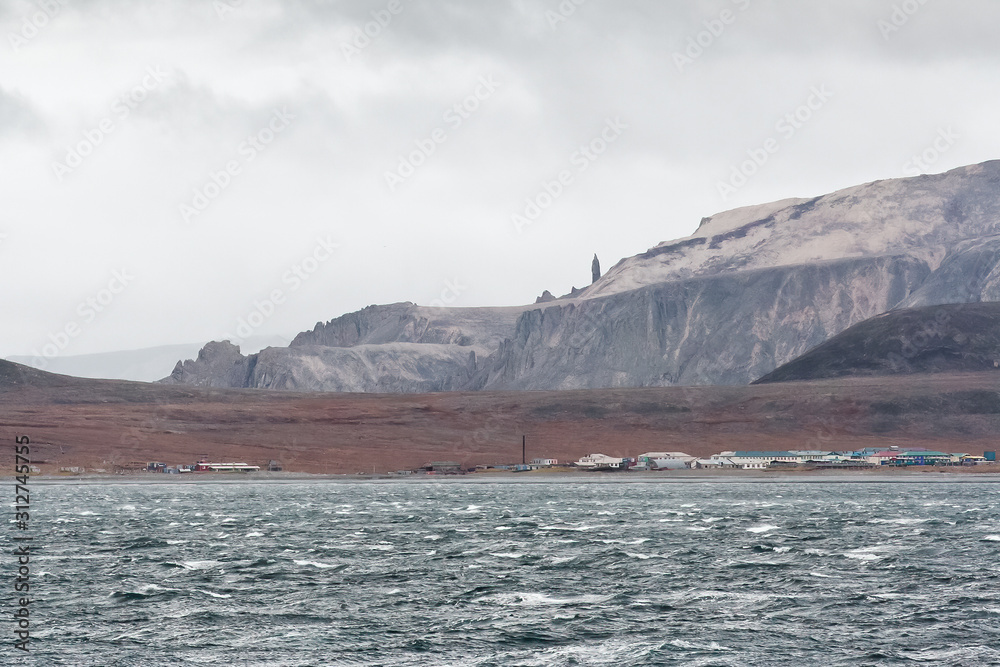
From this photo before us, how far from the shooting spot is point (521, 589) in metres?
54.7

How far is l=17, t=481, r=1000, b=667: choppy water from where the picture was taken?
134 ft

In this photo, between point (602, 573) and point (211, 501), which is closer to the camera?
point (602, 573)

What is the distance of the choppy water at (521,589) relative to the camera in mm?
40719

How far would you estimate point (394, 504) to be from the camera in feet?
426

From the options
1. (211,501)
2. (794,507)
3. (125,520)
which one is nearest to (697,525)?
(794,507)

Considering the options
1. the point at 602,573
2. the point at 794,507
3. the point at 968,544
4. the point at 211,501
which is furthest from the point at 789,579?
the point at 211,501

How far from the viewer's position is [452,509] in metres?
119

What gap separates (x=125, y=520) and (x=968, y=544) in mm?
63863

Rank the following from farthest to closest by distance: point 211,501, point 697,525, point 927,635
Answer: point 211,501, point 697,525, point 927,635

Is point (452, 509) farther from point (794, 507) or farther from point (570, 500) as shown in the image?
point (794, 507)

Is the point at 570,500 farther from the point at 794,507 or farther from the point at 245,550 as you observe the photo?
the point at 245,550

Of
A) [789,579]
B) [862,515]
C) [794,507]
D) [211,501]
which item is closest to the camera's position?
[789,579]

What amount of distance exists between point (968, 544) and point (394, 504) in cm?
6754

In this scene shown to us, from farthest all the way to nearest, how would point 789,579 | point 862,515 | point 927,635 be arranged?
point 862,515 → point 789,579 → point 927,635
